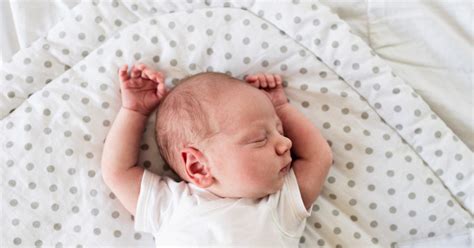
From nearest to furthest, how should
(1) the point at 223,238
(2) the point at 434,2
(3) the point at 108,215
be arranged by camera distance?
(1) the point at 223,238 → (3) the point at 108,215 → (2) the point at 434,2

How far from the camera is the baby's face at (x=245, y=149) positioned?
3.58 ft

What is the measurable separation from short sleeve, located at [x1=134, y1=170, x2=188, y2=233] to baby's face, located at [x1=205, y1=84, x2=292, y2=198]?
0.11 meters

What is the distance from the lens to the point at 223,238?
1077mm

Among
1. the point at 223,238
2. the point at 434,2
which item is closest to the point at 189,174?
the point at 223,238

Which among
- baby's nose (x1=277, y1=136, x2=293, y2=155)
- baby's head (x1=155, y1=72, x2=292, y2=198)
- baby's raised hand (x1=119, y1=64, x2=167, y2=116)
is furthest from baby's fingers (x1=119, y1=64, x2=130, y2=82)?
baby's nose (x1=277, y1=136, x2=293, y2=155)

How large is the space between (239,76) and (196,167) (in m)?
0.24

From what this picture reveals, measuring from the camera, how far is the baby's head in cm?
109

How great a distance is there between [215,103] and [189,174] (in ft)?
0.49

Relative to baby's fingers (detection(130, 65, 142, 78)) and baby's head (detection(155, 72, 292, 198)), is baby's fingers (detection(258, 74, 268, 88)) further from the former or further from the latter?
baby's fingers (detection(130, 65, 142, 78))

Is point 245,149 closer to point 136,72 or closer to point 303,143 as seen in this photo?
point 303,143

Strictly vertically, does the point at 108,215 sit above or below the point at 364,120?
below

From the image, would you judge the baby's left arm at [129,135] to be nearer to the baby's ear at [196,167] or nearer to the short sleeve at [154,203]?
the short sleeve at [154,203]

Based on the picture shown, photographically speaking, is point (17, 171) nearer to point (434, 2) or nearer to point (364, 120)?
point (364, 120)

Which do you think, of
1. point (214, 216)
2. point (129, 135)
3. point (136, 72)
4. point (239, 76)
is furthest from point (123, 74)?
point (214, 216)
